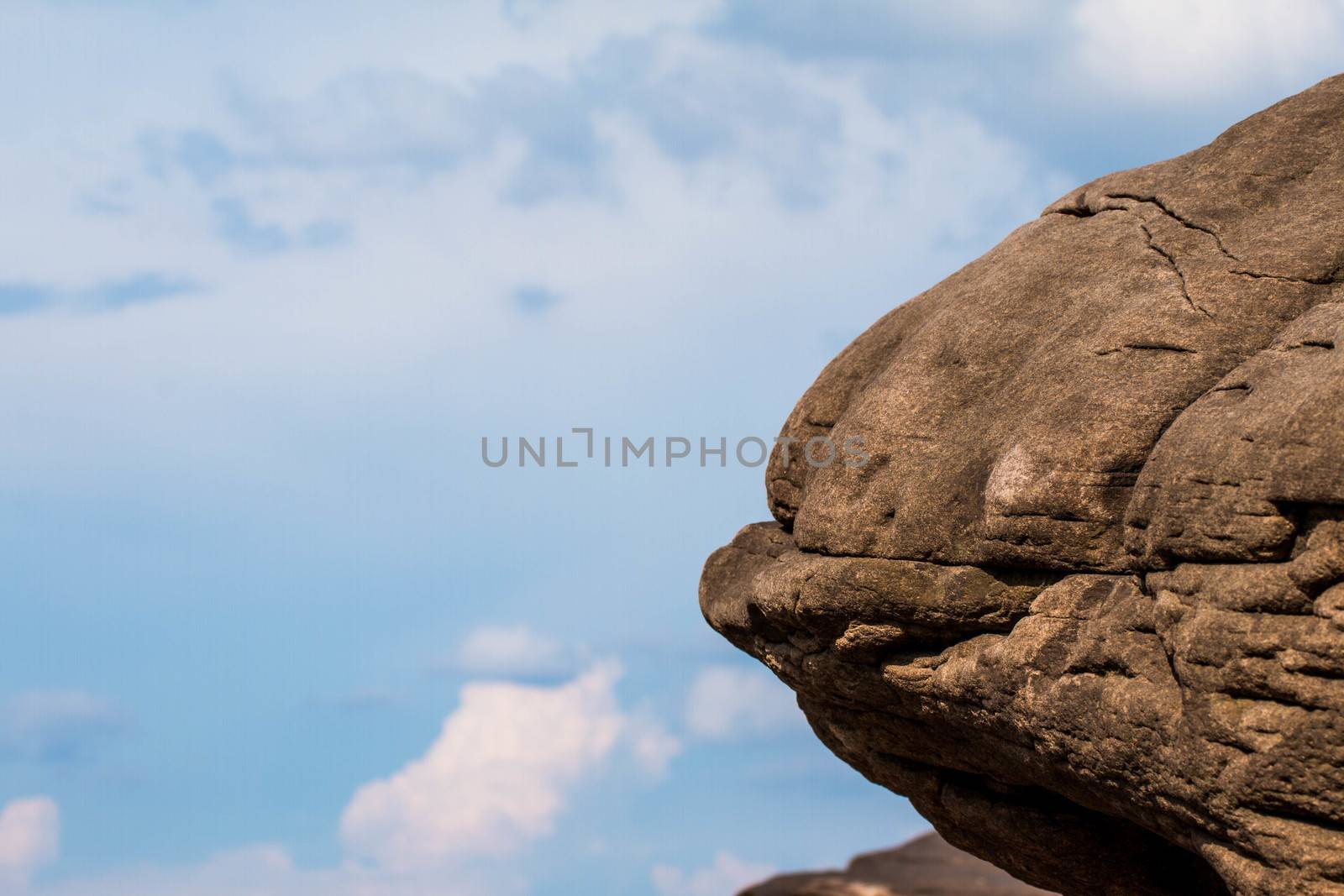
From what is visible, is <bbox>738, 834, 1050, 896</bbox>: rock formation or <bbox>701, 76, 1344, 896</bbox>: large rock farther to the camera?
<bbox>738, 834, 1050, 896</bbox>: rock formation

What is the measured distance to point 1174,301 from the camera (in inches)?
416

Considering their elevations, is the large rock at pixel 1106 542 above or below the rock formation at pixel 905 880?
above

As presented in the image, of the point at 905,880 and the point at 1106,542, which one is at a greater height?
the point at 1106,542

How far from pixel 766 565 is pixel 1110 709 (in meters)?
4.83

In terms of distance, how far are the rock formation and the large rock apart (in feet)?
34.1

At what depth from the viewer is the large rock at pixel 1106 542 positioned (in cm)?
824

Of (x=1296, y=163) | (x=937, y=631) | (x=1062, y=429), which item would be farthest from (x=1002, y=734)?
(x=1296, y=163)

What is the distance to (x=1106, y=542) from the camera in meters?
9.81

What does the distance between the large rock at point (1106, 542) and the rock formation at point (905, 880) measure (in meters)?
10.4

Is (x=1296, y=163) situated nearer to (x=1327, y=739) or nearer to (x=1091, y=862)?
(x=1327, y=739)

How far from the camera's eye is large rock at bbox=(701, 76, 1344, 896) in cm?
824

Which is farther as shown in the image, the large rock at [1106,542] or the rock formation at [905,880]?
the rock formation at [905,880]

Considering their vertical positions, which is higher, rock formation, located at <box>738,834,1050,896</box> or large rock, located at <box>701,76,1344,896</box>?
large rock, located at <box>701,76,1344,896</box>

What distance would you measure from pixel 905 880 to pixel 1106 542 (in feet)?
55.5
